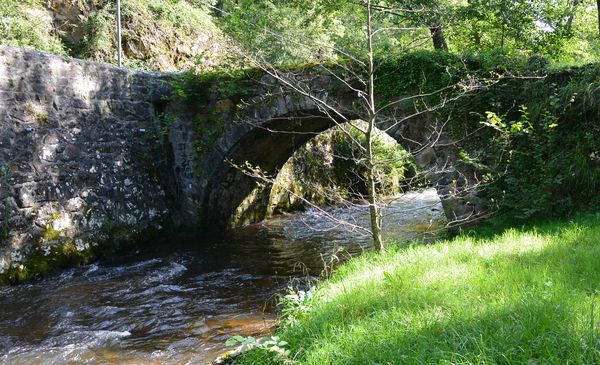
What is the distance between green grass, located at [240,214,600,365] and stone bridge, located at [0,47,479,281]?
62.8 inches

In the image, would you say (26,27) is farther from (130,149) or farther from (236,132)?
(236,132)

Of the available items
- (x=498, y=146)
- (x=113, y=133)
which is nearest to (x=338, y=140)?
(x=113, y=133)

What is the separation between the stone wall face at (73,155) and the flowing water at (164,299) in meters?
0.55

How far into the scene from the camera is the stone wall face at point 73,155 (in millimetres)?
5992

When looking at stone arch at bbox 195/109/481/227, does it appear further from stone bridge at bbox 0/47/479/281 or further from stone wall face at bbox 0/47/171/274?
stone wall face at bbox 0/47/171/274

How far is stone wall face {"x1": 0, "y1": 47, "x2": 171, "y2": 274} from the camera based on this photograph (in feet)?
19.7

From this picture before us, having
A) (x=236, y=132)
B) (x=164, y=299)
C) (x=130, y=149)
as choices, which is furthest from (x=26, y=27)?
(x=164, y=299)

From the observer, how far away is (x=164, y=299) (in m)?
5.16

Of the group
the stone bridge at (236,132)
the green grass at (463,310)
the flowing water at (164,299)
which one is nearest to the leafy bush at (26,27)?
the stone bridge at (236,132)

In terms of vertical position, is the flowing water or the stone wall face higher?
the stone wall face

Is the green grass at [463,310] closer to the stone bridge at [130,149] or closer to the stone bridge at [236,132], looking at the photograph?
the stone bridge at [130,149]

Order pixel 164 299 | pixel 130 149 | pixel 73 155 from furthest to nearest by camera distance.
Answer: pixel 130 149, pixel 73 155, pixel 164 299

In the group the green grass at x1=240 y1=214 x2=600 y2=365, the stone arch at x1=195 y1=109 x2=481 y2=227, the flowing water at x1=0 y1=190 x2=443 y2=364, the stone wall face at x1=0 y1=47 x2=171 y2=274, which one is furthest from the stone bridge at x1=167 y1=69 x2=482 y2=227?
the green grass at x1=240 y1=214 x2=600 y2=365

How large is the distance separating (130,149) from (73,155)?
1170 millimetres
